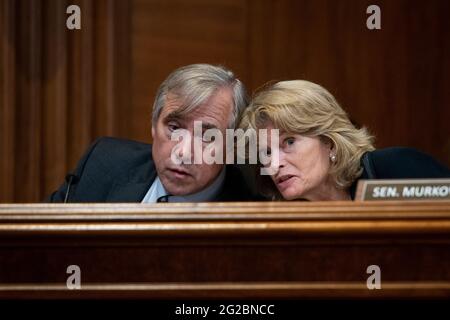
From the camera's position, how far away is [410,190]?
1002 mm

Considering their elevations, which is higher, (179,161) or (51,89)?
(51,89)

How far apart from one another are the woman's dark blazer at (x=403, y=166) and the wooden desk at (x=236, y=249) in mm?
702

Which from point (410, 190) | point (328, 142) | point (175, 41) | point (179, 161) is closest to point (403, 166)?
point (328, 142)

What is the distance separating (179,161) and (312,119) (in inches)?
11.1

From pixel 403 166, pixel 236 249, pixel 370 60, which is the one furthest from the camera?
pixel 370 60

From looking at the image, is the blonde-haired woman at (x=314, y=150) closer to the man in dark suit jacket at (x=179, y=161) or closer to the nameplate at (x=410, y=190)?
the man in dark suit jacket at (x=179, y=161)

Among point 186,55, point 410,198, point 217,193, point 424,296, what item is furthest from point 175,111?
point 424,296

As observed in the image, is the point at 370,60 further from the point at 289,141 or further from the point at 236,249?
the point at 236,249

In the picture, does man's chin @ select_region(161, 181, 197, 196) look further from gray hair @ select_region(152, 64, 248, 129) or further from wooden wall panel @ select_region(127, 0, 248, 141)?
wooden wall panel @ select_region(127, 0, 248, 141)

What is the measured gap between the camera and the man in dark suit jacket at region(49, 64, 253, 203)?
1.63 m

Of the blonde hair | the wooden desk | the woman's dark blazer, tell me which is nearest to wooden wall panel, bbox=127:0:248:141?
the blonde hair

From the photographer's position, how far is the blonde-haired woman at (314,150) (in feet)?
5.35

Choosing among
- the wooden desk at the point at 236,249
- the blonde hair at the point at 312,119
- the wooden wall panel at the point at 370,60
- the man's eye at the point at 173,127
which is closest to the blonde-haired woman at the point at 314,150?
the blonde hair at the point at 312,119

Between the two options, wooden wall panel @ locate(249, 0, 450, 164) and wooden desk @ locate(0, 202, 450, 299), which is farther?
wooden wall panel @ locate(249, 0, 450, 164)
